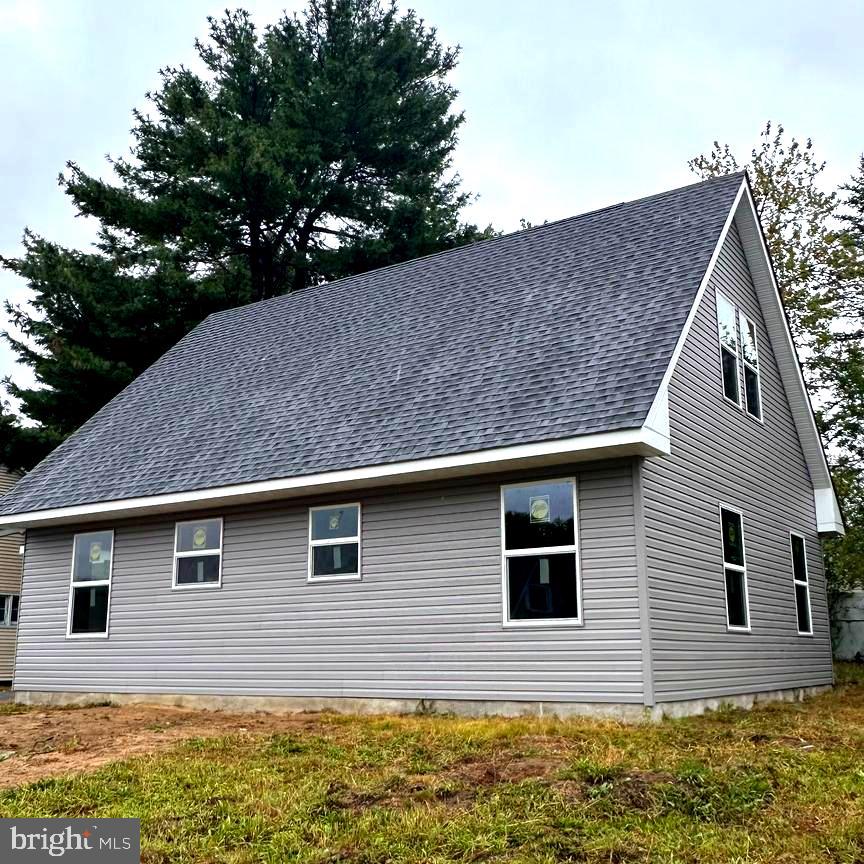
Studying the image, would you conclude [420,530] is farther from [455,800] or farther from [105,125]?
[105,125]

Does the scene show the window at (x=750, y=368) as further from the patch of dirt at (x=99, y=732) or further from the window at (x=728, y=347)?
the patch of dirt at (x=99, y=732)

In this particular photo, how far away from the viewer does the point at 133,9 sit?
1641 cm

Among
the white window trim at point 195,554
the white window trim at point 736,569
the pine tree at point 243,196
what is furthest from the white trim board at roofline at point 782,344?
the pine tree at point 243,196

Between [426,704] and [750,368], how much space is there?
6.80 metres

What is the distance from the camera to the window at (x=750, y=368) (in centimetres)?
1392

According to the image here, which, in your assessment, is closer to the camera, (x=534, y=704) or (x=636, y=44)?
(x=534, y=704)

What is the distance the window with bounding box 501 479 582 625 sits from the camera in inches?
413

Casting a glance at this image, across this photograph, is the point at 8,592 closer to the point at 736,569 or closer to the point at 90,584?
the point at 90,584

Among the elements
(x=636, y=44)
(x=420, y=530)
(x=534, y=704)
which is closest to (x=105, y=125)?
(x=636, y=44)

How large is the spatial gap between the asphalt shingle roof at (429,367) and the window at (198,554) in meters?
0.76

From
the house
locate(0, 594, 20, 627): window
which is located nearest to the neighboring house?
locate(0, 594, 20, 627): window

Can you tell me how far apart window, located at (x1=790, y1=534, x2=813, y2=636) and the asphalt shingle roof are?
17.5ft

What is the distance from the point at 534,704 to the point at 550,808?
4.16 metres

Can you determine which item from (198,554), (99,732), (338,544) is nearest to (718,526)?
(338,544)
